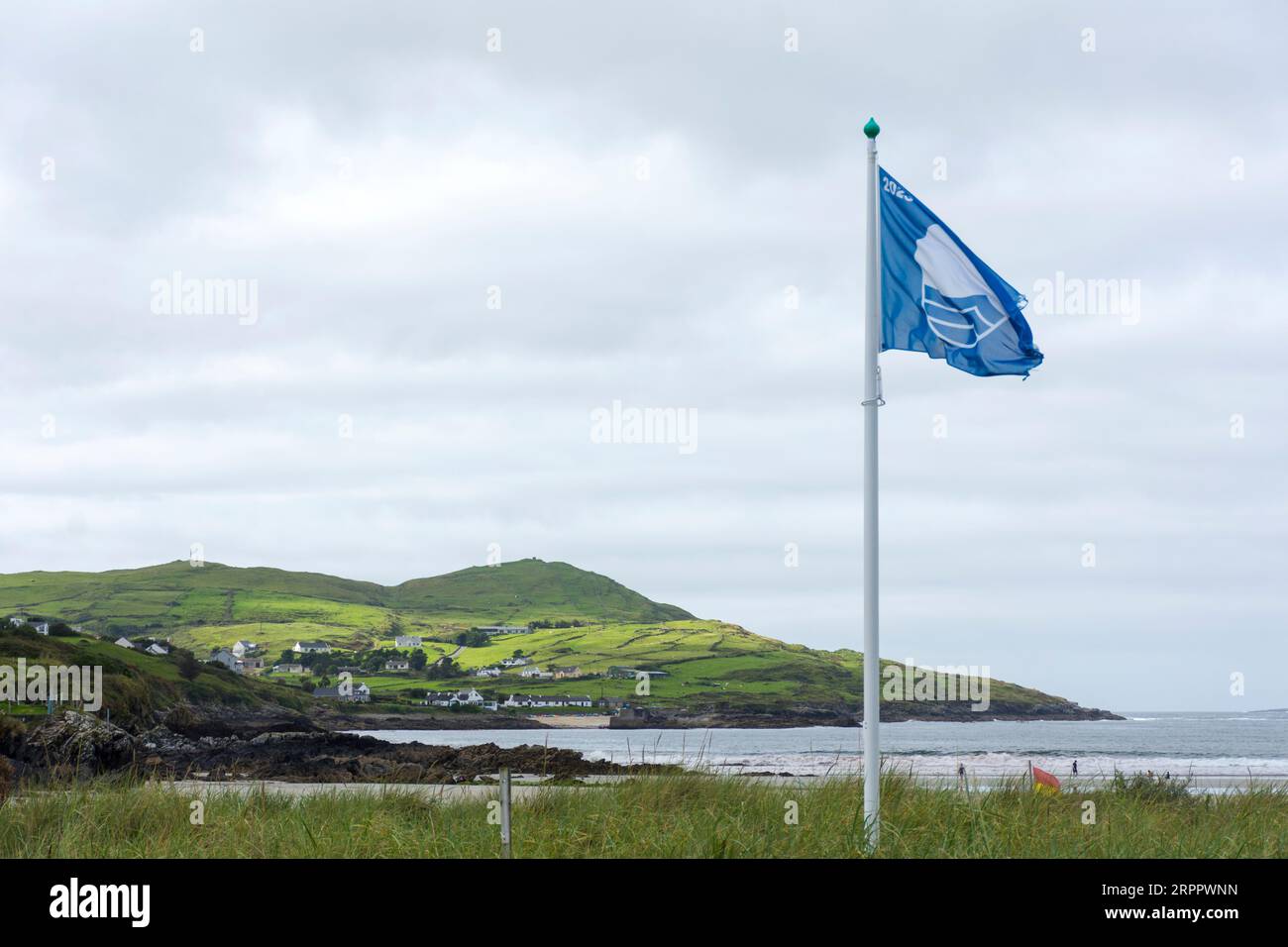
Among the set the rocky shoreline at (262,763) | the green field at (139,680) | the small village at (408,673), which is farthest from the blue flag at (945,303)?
the small village at (408,673)

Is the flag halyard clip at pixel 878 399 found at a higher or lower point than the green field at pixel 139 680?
higher

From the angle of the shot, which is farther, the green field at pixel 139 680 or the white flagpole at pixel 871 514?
the green field at pixel 139 680

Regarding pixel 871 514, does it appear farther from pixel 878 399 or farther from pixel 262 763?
pixel 262 763

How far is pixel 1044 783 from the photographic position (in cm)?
1473

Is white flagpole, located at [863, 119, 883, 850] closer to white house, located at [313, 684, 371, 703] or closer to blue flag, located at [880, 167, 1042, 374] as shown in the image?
blue flag, located at [880, 167, 1042, 374]

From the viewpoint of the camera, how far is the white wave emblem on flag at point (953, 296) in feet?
38.1

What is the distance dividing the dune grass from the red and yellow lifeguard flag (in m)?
0.23

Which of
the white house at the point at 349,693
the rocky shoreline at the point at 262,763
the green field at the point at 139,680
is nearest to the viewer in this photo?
the rocky shoreline at the point at 262,763

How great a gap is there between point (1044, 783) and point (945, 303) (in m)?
7.05

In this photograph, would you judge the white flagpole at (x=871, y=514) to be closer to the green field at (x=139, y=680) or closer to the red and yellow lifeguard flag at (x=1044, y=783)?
the red and yellow lifeguard flag at (x=1044, y=783)

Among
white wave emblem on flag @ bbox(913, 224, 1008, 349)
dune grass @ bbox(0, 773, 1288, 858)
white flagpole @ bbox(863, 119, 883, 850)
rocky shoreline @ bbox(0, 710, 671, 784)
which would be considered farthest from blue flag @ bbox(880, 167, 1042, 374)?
rocky shoreline @ bbox(0, 710, 671, 784)

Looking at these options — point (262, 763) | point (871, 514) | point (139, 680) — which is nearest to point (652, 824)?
point (871, 514)

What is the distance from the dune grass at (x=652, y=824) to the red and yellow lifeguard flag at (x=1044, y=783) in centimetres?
23
